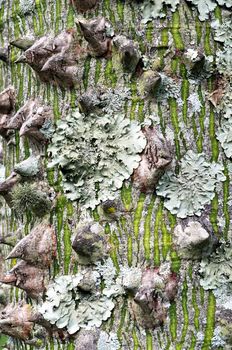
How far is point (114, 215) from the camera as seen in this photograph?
5.06ft

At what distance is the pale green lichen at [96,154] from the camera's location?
5.11ft

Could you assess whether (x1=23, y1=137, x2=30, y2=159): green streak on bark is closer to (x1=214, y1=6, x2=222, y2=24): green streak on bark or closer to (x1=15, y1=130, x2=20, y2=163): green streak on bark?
(x1=15, y1=130, x2=20, y2=163): green streak on bark

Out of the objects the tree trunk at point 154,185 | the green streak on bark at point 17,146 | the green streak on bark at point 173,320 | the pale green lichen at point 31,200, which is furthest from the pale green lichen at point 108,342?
the green streak on bark at point 17,146

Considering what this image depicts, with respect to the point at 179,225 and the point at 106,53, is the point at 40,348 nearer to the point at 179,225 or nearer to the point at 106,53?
the point at 179,225

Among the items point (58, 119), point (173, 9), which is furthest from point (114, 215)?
point (173, 9)

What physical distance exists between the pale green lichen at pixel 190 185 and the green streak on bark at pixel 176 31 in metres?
0.27

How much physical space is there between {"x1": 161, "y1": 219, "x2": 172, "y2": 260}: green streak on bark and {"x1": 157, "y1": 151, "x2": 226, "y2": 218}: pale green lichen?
43 millimetres

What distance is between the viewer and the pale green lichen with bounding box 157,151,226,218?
1534 millimetres

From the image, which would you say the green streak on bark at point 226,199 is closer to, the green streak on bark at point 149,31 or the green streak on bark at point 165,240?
the green streak on bark at point 165,240

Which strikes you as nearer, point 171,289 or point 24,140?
point 171,289

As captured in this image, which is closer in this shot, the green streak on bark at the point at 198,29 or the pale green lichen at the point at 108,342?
the pale green lichen at the point at 108,342

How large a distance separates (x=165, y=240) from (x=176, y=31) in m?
0.52

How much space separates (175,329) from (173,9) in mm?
785

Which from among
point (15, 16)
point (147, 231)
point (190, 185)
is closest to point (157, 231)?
point (147, 231)
